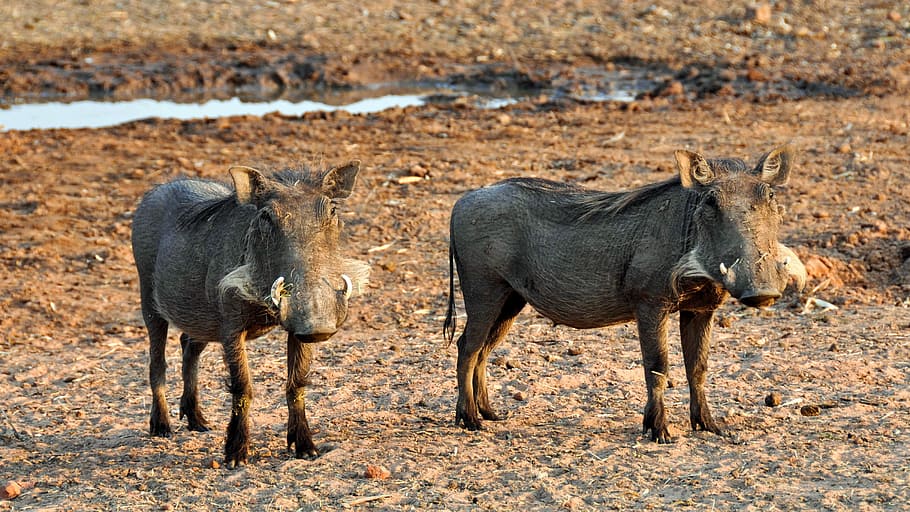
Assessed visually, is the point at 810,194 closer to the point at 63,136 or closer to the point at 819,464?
the point at 819,464

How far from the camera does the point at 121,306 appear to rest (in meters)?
7.64

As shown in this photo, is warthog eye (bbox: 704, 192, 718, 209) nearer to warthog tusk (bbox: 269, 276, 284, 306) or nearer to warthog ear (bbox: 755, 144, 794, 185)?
warthog ear (bbox: 755, 144, 794, 185)

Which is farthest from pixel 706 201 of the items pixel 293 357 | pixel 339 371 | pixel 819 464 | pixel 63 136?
pixel 63 136

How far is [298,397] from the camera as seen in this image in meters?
4.99

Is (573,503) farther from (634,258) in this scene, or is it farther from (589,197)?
(589,197)

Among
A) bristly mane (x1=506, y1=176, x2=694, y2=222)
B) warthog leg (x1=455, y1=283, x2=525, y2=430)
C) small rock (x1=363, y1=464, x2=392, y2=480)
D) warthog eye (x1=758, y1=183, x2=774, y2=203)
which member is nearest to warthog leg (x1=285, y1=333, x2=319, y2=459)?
small rock (x1=363, y1=464, x2=392, y2=480)

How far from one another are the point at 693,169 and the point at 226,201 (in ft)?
6.31

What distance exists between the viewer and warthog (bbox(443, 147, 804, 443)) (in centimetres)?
473

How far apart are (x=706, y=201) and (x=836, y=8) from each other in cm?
1416

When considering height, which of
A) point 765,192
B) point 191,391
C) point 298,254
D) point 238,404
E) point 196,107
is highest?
point 765,192

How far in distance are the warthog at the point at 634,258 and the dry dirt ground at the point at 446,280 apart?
0.37m

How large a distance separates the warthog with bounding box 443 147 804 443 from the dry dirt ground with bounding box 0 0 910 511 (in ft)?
1.20

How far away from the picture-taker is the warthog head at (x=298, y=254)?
172 inches

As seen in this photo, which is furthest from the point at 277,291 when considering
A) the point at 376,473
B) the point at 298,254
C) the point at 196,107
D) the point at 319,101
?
the point at 319,101
